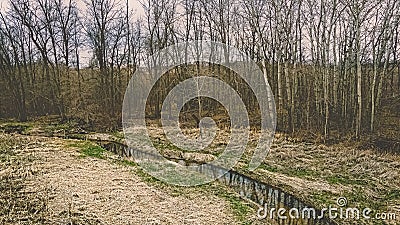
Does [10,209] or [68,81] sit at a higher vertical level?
[68,81]

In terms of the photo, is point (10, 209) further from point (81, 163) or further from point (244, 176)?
point (244, 176)

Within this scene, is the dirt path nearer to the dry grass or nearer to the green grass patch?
A: the dry grass

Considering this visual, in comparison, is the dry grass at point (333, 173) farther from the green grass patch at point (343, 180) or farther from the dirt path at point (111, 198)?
the dirt path at point (111, 198)

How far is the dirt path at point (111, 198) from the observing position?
629 cm

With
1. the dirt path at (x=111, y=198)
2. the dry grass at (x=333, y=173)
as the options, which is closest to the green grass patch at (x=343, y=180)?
the dry grass at (x=333, y=173)

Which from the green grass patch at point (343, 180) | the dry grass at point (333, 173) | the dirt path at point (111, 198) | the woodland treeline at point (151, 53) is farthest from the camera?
the woodland treeline at point (151, 53)

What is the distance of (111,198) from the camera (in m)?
7.33

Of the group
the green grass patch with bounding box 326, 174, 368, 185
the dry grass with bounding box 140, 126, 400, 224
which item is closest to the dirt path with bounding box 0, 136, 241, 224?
the dry grass with bounding box 140, 126, 400, 224

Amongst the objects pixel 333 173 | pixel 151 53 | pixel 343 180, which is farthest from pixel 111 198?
pixel 151 53

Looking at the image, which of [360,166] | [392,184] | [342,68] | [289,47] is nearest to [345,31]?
[342,68]

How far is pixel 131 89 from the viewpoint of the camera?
25.3 meters

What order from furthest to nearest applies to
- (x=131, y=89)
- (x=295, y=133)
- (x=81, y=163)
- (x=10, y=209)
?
(x=131, y=89) < (x=295, y=133) < (x=81, y=163) < (x=10, y=209)

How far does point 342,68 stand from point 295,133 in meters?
5.95

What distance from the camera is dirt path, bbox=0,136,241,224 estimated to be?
629cm
